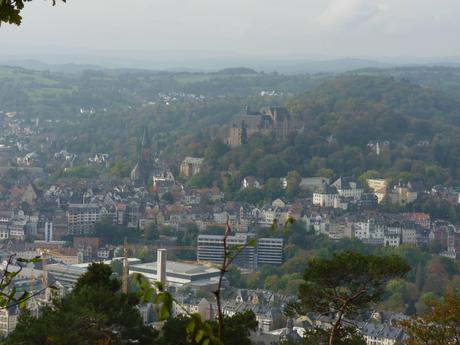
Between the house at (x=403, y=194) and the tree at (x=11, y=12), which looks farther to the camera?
the house at (x=403, y=194)

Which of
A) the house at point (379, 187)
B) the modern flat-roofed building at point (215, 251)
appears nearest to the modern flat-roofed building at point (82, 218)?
the modern flat-roofed building at point (215, 251)

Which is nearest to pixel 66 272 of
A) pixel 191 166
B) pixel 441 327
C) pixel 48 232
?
pixel 48 232

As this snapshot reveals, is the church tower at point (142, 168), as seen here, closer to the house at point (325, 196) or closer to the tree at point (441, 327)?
the house at point (325, 196)

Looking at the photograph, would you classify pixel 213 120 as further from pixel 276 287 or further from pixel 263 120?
pixel 276 287

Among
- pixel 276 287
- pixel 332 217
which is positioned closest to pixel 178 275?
pixel 276 287

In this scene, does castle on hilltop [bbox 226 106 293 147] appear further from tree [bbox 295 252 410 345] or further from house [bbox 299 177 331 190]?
tree [bbox 295 252 410 345]

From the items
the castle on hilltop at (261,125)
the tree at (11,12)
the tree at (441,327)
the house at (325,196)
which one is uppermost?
the tree at (11,12)

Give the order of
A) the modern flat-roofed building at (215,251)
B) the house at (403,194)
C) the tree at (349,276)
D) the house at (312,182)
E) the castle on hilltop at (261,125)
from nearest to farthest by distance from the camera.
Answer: the tree at (349,276), the modern flat-roofed building at (215,251), the house at (403,194), the house at (312,182), the castle on hilltop at (261,125)
